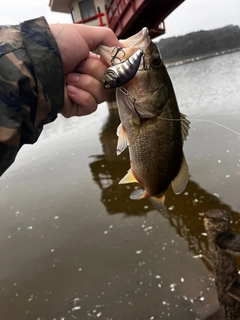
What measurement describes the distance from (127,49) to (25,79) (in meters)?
0.59

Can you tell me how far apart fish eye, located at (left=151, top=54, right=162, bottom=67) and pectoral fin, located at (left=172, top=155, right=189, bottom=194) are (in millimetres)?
579

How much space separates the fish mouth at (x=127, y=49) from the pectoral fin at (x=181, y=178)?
70cm

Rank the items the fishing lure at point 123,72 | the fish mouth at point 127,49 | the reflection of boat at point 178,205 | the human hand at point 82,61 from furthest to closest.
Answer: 1. the reflection of boat at point 178,205
2. the human hand at point 82,61
3. the fish mouth at point 127,49
4. the fishing lure at point 123,72

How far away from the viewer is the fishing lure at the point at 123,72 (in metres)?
1.53

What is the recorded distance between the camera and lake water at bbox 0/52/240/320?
4.39 m

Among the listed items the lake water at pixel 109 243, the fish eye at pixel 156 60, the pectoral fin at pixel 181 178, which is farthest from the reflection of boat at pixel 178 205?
the fish eye at pixel 156 60

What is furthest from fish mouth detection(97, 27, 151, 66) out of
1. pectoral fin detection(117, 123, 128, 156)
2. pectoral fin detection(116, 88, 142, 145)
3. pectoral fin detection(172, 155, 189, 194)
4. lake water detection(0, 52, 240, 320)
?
lake water detection(0, 52, 240, 320)

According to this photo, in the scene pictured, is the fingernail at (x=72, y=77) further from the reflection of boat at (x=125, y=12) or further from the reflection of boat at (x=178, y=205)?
the reflection of boat at (x=125, y=12)

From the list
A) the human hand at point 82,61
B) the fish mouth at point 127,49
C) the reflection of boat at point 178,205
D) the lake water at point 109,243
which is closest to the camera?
the fish mouth at point 127,49

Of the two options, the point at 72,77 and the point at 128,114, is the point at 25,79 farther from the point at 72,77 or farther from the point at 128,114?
the point at 128,114

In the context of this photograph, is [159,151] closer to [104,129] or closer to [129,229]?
[129,229]

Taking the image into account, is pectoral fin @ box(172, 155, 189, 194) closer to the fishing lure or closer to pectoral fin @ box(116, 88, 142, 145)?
pectoral fin @ box(116, 88, 142, 145)

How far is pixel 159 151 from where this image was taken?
1.77 m

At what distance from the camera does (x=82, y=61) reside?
1.88 metres
